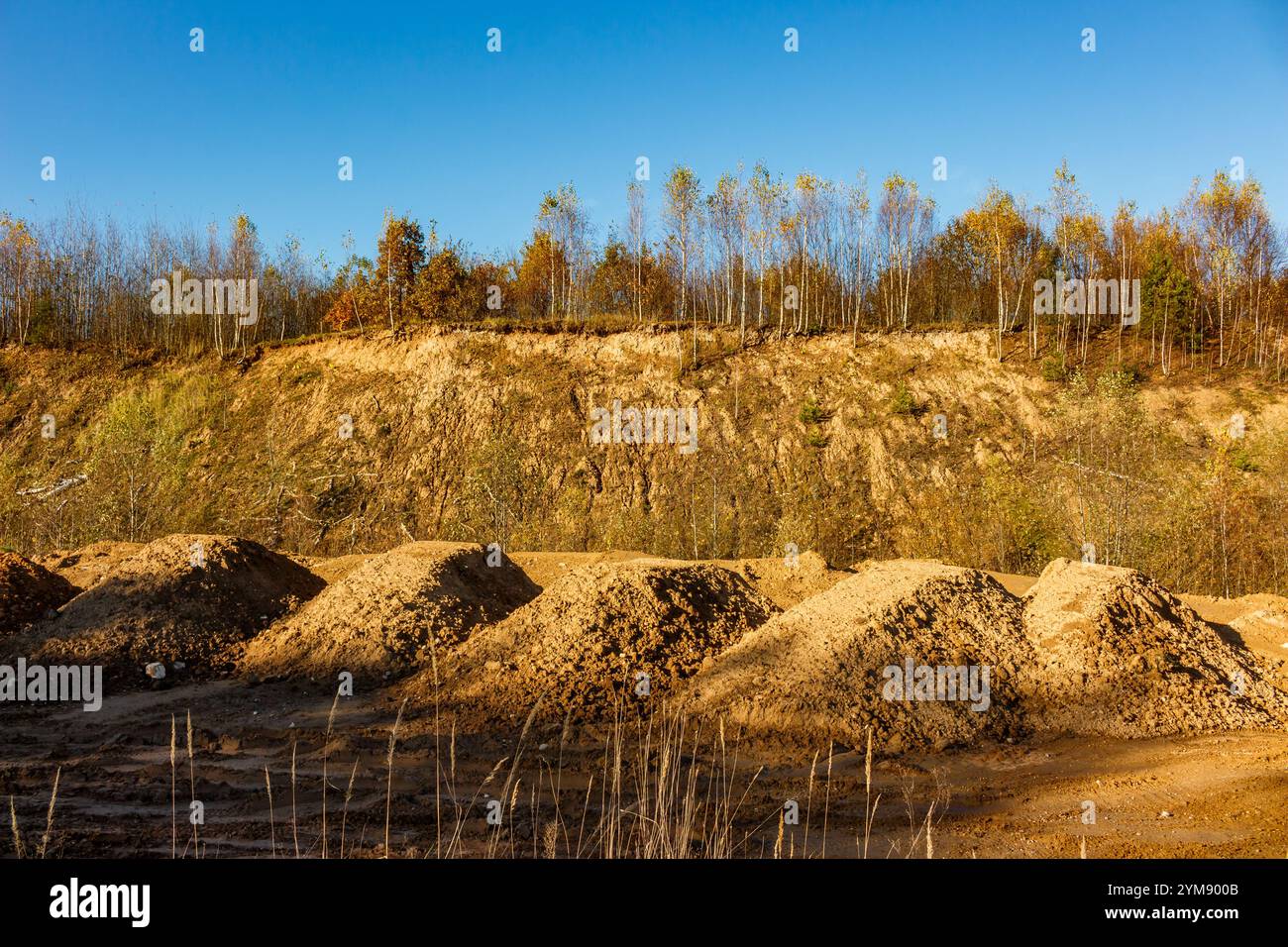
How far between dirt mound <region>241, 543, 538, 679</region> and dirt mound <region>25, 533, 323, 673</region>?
700mm

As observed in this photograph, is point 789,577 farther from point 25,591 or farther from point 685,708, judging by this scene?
point 25,591

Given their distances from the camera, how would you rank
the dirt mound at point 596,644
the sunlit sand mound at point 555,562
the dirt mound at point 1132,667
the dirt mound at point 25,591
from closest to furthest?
the dirt mound at point 1132,667
the dirt mound at point 596,644
the dirt mound at point 25,591
the sunlit sand mound at point 555,562

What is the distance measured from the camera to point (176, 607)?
1431 cm

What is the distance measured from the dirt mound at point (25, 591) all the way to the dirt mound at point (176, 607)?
111 cm

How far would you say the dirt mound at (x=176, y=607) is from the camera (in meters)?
13.5

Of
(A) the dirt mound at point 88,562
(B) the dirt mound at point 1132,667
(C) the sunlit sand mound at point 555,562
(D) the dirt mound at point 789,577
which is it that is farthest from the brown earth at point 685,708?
(A) the dirt mound at point 88,562

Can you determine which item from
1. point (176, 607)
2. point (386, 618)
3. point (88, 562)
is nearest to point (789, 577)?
point (386, 618)

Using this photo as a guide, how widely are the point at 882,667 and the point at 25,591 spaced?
14.0 meters

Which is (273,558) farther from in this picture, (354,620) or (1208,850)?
(1208,850)

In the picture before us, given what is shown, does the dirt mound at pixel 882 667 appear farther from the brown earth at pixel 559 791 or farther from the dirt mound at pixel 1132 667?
the brown earth at pixel 559 791

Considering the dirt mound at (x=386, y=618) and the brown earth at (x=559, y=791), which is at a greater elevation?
the dirt mound at (x=386, y=618)

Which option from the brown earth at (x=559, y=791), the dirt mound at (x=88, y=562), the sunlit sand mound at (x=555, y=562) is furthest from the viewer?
the sunlit sand mound at (x=555, y=562)

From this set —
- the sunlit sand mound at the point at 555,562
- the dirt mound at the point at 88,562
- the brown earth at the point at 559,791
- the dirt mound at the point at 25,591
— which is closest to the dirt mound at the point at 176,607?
the dirt mound at the point at 25,591

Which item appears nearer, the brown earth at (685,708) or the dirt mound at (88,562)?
the brown earth at (685,708)
